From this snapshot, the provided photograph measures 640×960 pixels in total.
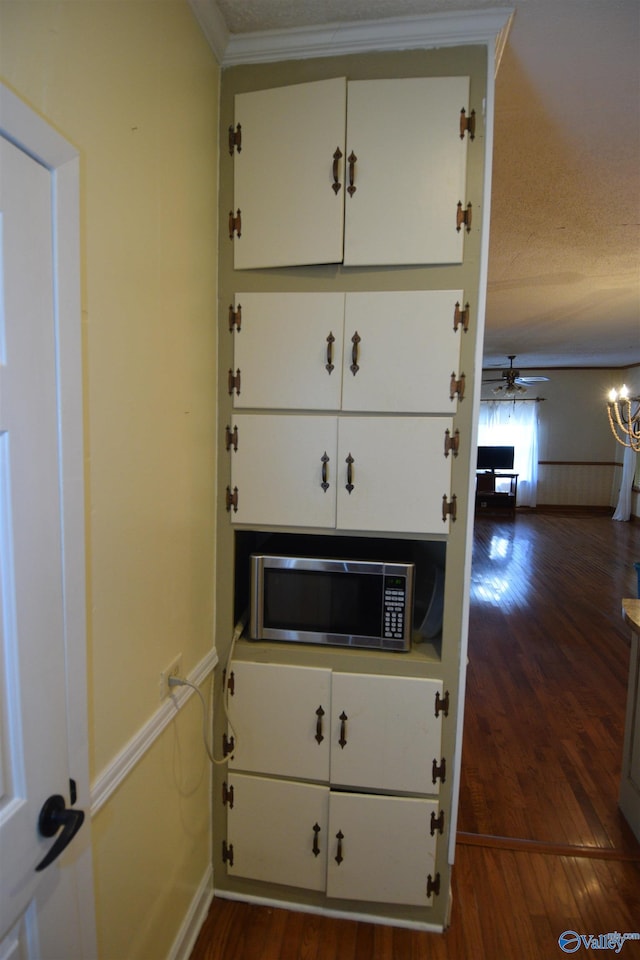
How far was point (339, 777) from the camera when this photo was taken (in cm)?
150

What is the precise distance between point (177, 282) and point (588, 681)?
3.47 metres

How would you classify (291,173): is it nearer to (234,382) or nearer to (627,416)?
(234,382)

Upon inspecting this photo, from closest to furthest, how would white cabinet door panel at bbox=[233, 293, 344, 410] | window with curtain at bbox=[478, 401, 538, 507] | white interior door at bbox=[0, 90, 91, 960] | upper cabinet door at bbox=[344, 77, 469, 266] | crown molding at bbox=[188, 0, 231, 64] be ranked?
1. white interior door at bbox=[0, 90, 91, 960]
2. crown molding at bbox=[188, 0, 231, 64]
3. upper cabinet door at bbox=[344, 77, 469, 266]
4. white cabinet door panel at bbox=[233, 293, 344, 410]
5. window with curtain at bbox=[478, 401, 538, 507]

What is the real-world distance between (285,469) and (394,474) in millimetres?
332

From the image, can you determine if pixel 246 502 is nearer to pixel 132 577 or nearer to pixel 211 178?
pixel 132 577

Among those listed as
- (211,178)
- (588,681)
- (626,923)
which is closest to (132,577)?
(211,178)

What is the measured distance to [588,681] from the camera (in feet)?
10.4

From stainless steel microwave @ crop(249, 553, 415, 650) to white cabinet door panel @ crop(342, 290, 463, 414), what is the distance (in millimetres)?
506

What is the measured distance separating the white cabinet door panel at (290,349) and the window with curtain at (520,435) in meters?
8.56

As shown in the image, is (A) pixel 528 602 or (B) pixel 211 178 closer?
(B) pixel 211 178

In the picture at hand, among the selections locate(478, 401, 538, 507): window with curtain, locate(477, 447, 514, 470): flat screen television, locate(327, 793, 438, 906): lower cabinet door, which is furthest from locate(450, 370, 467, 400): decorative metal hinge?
locate(478, 401, 538, 507): window with curtain

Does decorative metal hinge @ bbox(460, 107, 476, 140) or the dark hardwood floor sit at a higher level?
decorative metal hinge @ bbox(460, 107, 476, 140)

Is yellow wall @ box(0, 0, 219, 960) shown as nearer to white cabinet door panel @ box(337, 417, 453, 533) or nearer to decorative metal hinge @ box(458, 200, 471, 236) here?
white cabinet door panel @ box(337, 417, 453, 533)

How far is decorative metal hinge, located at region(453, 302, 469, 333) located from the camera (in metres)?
1.35
